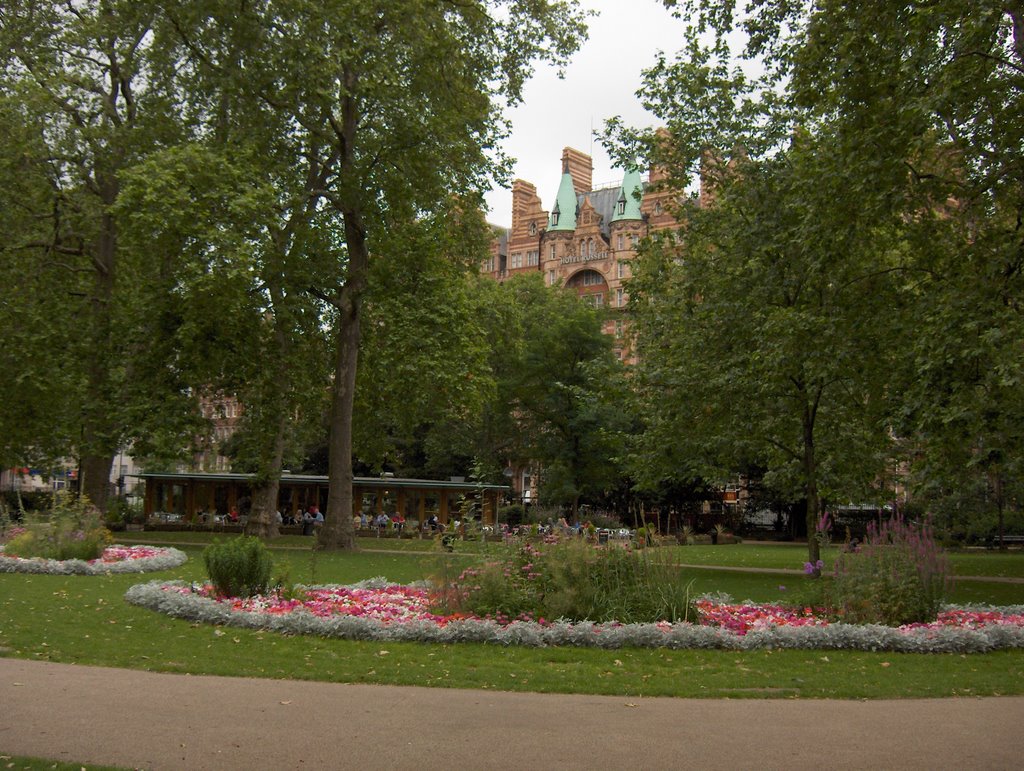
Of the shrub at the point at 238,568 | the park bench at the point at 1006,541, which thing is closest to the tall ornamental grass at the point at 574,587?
the shrub at the point at 238,568

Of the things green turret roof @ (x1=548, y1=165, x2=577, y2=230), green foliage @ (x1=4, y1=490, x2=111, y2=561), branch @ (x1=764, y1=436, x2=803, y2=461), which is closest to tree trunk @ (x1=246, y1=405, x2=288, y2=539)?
green foliage @ (x1=4, y1=490, x2=111, y2=561)

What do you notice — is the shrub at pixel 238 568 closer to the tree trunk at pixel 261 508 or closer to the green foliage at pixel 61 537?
the green foliage at pixel 61 537

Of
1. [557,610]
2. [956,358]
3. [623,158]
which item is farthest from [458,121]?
[557,610]

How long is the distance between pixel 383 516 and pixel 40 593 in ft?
92.6

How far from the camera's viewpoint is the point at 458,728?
758 cm

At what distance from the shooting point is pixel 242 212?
25.7m

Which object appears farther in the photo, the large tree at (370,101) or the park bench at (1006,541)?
the park bench at (1006,541)

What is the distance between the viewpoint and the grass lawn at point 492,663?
9.41 meters

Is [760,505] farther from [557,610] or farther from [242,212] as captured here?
[557,610]

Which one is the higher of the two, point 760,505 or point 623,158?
point 623,158

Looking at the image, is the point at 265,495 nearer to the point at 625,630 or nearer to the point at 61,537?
the point at 61,537

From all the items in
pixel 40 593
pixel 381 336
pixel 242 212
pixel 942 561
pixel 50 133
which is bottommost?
pixel 40 593

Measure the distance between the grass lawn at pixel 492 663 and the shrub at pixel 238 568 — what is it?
125cm

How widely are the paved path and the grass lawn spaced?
0.43 meters
